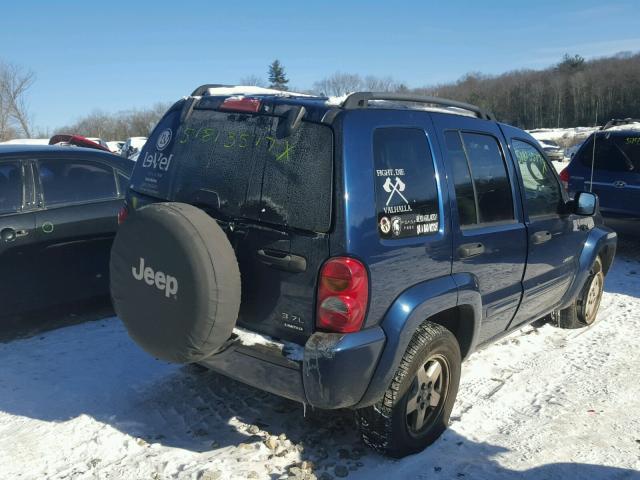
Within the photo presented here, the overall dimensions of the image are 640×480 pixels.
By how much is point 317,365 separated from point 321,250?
1.82 feet

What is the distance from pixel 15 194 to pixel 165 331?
2.97 m

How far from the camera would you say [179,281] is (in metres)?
2.77

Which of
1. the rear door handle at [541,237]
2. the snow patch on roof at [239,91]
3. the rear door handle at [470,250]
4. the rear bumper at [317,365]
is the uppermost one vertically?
the snow patch on roof at [239,91]

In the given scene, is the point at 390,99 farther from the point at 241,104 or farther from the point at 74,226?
the point at 74,226

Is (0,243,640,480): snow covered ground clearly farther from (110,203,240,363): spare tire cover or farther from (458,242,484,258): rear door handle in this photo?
(458,242,484,258): rear door handle

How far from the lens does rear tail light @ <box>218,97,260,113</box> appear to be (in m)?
3.13

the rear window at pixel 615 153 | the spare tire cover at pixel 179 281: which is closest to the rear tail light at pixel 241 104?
the spare tire cover at pixel 179 281

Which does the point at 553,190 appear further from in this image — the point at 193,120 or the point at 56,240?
the point at 56,240

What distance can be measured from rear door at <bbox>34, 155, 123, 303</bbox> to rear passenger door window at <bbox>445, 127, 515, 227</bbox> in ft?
11.5

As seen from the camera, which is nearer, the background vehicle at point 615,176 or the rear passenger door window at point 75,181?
the rear passenger door window at point 75,181

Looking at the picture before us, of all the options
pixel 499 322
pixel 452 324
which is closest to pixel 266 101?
pixel 452 324

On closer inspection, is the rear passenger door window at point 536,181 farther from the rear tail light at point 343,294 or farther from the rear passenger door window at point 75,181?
the rear passenger door window at point 75,181

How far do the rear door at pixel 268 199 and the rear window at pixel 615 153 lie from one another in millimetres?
6175

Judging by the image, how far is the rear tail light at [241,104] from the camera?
123 inches
